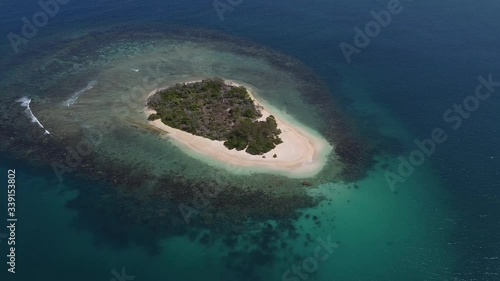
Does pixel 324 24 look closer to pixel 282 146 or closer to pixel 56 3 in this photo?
pixel 282 146

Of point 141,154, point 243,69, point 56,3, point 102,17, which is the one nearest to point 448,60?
point 243,69
